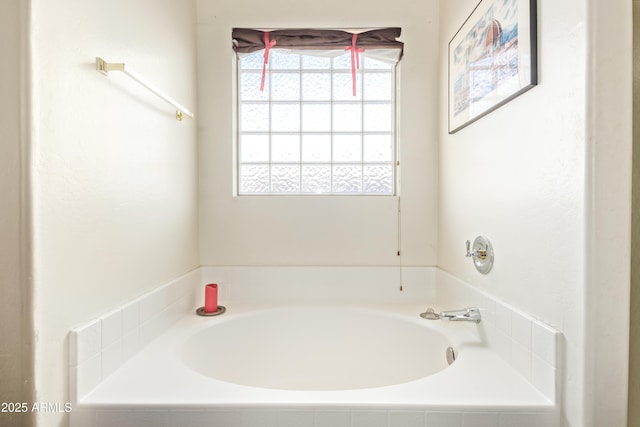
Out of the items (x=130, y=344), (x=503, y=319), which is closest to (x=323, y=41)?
(x=503, y=319)

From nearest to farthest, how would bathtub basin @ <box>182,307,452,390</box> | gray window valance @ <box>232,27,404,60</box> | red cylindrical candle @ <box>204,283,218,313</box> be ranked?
bathtub basin @ <box>182,307,452,390</box>, red cylindrical candle @ <box>204,283,218,313</box>, gray window valance @ <box>232,27,404,60</box>

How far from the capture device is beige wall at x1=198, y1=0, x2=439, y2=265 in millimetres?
1832

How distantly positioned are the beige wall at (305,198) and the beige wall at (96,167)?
32 centimetres

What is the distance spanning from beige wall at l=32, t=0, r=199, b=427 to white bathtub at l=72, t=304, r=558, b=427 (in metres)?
0.23

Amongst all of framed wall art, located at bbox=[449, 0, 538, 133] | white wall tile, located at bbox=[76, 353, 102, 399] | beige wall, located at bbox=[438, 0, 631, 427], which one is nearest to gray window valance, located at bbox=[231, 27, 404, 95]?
framed wall art, located at bbox=[449, 0, 538, 133]

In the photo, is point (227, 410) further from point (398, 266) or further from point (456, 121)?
point (456, 121)

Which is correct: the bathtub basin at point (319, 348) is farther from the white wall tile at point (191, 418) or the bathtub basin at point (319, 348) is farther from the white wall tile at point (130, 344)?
the white wall tile at point (191, 418)

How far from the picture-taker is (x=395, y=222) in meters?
1.84

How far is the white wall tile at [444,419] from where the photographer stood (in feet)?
2.86

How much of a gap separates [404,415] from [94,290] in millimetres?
986

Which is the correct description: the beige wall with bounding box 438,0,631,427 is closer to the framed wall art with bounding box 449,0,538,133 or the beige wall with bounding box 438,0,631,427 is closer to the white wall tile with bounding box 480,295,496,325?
the framed wall art with bounding box 449,0,538,133

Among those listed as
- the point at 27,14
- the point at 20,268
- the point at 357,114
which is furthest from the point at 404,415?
the point at 357,114

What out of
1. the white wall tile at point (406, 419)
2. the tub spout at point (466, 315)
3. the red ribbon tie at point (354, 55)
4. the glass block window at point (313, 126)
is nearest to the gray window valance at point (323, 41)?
the red ribbon tie at point (354, 55)

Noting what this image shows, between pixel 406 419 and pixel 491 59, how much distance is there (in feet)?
4.11
